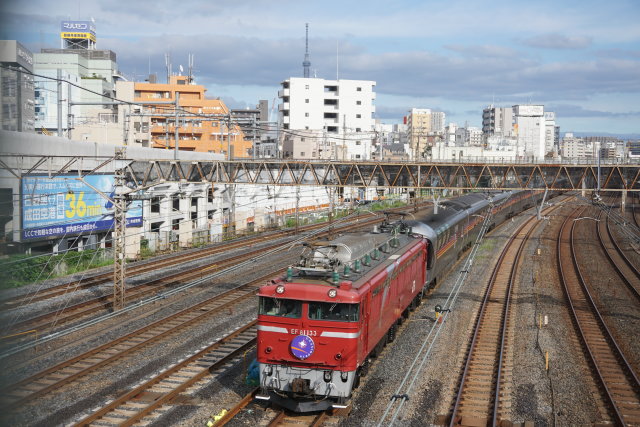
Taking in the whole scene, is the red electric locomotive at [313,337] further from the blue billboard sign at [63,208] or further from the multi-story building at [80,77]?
the multi-story building at [80,77]

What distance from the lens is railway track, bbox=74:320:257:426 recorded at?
39.8 ft

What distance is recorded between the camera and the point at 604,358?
57.1ft

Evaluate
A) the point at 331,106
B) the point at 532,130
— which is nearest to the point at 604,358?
the point at 331,106

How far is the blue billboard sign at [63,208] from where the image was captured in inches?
1108

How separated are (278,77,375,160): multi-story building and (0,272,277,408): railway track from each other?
7158 cm

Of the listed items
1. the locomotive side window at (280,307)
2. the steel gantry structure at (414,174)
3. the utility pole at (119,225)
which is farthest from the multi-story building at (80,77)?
the locomotive side window at (280,307)

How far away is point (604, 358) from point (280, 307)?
33.9 ft

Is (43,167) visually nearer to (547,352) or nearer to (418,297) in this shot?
(418,297)

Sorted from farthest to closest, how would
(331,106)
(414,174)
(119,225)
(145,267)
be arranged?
(331,106) < (414,174) < (145,267) < (119,225)

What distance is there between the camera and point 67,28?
9644 centimetres

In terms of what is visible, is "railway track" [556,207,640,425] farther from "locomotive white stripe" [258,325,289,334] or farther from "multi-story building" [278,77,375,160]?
"multi-story building" [278,77,375,160]

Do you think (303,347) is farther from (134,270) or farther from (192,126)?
(192,126)

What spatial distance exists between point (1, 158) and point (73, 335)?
17.7m

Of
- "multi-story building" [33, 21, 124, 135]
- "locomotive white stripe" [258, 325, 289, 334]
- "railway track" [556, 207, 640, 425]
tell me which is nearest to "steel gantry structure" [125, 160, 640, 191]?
"railway track" [556, 207, 640, 425]
